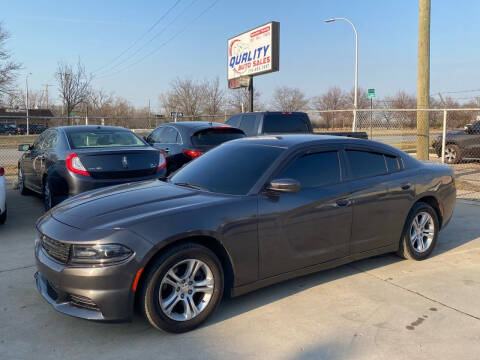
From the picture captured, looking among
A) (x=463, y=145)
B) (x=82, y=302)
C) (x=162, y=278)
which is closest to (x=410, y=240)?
(x=162, y=278)

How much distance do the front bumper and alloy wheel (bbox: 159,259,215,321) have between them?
0.93ft

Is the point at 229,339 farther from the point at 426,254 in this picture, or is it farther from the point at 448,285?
the point at 426,254

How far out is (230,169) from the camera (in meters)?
4.20

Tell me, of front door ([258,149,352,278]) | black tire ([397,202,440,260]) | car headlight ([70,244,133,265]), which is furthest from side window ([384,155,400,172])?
car headlight ([70,244,133,265])

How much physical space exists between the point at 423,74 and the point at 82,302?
11267 mm

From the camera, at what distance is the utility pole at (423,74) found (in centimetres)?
1150

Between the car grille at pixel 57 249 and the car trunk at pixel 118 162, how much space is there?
290 cm

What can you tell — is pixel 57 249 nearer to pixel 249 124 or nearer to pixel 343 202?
pixel 343 202

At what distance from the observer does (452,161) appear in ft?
48.9

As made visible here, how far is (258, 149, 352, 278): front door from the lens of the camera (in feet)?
12.3

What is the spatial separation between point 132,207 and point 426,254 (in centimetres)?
362

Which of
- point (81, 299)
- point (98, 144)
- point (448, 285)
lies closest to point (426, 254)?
point (448, 285)

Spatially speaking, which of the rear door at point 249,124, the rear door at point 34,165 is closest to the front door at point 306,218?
the rear door at point 34,165

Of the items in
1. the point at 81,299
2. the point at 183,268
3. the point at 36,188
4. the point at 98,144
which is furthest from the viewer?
the point at 36,188
